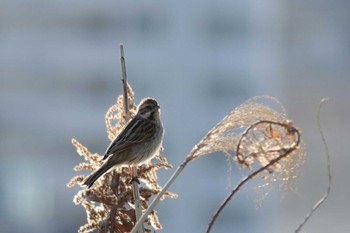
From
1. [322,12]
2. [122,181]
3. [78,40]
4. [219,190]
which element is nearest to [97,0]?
[78,40]

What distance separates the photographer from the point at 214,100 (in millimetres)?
27484

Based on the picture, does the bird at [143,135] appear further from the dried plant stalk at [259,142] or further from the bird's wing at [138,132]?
the dried plant stalk at [259,142]

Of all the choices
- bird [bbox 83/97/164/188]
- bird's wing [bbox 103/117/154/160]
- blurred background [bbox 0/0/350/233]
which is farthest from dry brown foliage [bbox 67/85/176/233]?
blurred background [bbox 0/0/350/233]

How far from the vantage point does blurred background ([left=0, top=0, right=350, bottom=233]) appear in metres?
26.9

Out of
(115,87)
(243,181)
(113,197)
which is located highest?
(243,181)

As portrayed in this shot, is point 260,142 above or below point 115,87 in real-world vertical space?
above

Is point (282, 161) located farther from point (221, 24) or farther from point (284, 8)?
point (284, 8)

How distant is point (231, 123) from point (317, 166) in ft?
101

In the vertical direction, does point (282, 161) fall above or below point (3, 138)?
above

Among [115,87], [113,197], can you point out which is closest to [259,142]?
[113,197]

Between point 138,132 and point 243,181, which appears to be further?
point 138,132

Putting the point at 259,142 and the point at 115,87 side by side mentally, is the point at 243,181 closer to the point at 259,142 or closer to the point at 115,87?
the point at 259,142

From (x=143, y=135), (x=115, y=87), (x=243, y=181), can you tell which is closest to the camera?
(x=243, y=181)

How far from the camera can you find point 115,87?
2667cm
